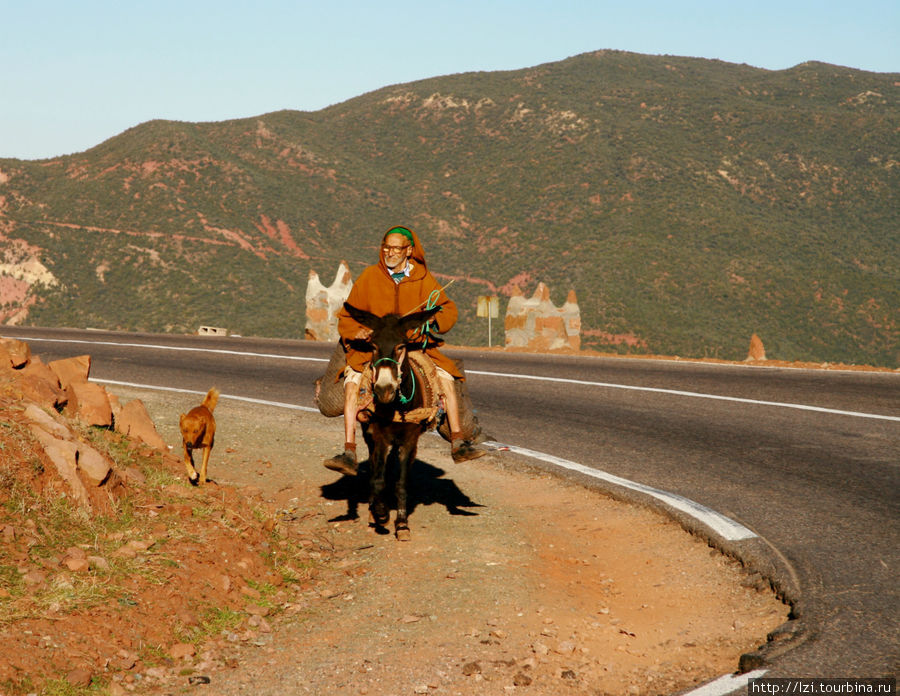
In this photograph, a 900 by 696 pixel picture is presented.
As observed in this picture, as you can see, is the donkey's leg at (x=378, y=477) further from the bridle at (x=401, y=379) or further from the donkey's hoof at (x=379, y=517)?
the bridle at (x=401, y=379)

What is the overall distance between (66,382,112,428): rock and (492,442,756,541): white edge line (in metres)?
4.98

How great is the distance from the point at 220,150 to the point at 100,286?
113 ft

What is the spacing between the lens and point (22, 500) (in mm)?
6348

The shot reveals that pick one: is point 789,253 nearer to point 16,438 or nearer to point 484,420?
point 484,420

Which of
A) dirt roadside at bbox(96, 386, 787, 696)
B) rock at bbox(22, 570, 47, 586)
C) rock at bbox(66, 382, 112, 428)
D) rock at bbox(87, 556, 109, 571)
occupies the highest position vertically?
rock at bbox(66, 382, 112, 428)

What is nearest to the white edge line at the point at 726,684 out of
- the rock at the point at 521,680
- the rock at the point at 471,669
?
the rock at the point at 521,680

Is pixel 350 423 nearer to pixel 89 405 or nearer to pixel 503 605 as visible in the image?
pixel 503 605

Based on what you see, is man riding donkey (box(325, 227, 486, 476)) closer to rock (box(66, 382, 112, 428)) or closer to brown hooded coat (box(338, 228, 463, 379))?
brown hooded coat (box(338, 228, 463, 379))

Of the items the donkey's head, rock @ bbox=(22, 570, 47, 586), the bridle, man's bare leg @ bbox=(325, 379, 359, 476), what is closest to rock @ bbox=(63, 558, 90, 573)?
rock @ bbox=(22, 570, 47, 586)

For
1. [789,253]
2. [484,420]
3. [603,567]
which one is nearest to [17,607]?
[603,567]

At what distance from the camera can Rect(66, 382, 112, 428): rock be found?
8938 millimetres

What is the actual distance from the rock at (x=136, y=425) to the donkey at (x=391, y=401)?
2.89m

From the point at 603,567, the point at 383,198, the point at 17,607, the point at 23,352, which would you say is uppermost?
the point at 383,198

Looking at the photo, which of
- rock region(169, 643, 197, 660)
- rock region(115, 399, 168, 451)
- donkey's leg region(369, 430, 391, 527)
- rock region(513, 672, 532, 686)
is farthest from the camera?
rock region(115, 399, 168, 451)
